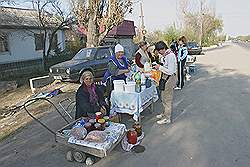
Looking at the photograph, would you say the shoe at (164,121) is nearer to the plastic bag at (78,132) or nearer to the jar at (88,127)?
the jar at (88,127)

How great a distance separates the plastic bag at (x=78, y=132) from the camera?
4.21 metres

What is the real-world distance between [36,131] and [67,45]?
18279 mm

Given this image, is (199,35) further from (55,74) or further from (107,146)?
(107,146)

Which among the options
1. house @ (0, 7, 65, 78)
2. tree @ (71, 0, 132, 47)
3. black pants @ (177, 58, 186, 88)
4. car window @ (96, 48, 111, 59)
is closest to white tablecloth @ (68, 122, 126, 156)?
black pants @ (177, 58, 186, 88)

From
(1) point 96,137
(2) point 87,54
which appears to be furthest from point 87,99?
(2) point 87,54

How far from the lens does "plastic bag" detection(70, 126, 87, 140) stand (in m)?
4.21

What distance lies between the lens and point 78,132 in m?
4.23

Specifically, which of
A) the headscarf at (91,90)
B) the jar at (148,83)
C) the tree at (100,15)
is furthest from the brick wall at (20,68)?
the headscarf at (91,90)

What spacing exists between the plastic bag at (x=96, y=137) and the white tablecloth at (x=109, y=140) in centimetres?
5

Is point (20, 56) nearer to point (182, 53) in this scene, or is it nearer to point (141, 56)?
point (182, 53)

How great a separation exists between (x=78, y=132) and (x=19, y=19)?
60.7ft

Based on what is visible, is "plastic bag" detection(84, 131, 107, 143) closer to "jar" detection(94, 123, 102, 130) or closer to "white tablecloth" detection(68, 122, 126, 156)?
"white tablecloth" detection(68, 122, 126, 156)

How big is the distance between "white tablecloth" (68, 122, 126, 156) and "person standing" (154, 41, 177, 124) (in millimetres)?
1680

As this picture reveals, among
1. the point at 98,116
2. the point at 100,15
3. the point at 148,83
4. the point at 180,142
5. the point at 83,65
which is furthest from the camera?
the point at 100,15
